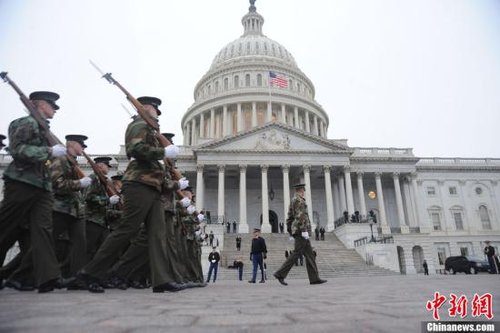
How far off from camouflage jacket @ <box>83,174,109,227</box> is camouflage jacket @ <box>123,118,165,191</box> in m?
2.53

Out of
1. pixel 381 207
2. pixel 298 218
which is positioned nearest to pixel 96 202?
pixel 298 218

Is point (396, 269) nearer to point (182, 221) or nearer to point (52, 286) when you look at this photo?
point (182, 221)

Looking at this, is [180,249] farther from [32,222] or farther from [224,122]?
[224,122]

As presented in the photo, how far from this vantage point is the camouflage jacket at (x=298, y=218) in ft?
A: 31.3

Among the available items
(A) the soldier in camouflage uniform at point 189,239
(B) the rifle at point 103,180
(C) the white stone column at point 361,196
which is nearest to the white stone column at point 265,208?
(C) the white stone column at point 361,196

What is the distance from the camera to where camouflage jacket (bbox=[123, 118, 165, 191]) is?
556cm

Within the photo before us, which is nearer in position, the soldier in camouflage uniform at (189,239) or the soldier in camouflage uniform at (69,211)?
the soldier in camouflage uniform at (69,211)

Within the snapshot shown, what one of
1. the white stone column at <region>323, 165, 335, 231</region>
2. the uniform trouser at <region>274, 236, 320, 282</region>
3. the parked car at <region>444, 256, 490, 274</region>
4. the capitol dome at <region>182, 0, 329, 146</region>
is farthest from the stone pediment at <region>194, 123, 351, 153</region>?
the uniform trouser at <region>274, 236, 320, 282</region>

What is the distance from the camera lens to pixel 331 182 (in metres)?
45.3

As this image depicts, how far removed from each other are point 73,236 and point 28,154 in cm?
233

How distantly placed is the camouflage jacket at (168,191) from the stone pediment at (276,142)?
32.5m

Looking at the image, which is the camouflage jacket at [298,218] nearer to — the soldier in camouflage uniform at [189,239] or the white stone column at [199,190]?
the soldier in camouflage uniform at [189,239]

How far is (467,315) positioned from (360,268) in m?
22.9

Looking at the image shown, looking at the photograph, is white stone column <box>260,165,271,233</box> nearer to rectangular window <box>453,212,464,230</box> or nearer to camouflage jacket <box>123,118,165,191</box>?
rectangular window <box>453,212,464,230</box>
